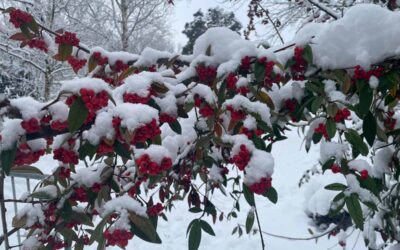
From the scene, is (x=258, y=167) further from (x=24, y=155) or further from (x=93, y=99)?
(x=24, y=155)

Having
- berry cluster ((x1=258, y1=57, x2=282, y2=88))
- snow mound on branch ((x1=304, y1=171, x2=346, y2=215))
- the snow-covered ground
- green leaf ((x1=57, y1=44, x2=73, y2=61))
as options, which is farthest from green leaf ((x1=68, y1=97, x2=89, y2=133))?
snow mound on branch ((x1=304, y1=171, x2=346, y2=215))

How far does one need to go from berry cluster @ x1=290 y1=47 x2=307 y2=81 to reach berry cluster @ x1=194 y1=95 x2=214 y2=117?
0.35 m

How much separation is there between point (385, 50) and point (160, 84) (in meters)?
0.74

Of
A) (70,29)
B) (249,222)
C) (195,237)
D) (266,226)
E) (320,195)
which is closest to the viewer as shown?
(195,237)

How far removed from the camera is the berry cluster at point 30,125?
3.01 ft

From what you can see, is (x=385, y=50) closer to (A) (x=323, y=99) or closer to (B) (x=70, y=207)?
(A) (x=323, y=99)

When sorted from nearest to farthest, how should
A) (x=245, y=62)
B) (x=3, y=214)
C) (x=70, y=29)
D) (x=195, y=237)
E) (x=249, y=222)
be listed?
(x=3, y=214) → (x=245, y=62) → (x=195, y=237) → (x=249, y=222) → (x=70, y=29)

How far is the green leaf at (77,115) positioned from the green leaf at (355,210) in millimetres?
884

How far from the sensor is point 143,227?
3.08ft

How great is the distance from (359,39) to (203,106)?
0.60 metres

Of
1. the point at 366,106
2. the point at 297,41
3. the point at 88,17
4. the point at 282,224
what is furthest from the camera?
the point at 88,17

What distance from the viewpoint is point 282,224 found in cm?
541

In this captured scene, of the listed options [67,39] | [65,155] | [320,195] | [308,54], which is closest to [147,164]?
[65,155]

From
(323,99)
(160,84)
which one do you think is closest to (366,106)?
(323,99)
